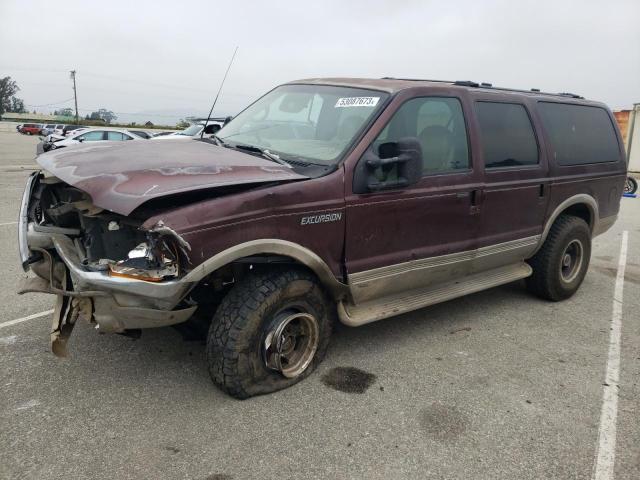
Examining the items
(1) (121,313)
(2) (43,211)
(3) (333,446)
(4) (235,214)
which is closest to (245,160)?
(4) (235,214)

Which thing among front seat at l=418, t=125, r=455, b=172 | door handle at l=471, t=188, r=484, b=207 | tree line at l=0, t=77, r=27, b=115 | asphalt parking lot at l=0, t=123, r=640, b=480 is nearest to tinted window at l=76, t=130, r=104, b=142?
asphalt parking lot at l=0, t=123, r=640, b=480

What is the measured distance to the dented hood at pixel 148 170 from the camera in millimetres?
2787

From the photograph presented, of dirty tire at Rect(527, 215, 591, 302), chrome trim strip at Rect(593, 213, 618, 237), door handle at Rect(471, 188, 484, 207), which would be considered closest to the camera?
door handle at Rect(471, 188, 484, 207)

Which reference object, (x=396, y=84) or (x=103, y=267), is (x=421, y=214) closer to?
(x=396, y=84)

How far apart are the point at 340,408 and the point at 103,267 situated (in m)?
1.61

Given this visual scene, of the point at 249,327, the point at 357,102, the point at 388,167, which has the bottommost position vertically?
the point at 249,327

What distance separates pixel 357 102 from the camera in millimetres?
3893

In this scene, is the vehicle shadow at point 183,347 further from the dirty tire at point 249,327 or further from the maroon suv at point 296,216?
the maroon suv at point 296,216

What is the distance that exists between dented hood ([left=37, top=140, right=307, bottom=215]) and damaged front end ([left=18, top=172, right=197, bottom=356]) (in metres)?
0.19

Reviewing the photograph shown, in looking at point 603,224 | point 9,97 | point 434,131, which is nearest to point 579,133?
point 603,224

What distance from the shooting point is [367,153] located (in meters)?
3.55

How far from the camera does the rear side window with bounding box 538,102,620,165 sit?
16.6 feet

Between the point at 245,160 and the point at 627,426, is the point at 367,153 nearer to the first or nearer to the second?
the point at 245,160

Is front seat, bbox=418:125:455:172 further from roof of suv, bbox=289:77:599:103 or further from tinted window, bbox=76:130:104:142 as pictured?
tinted window, bbox=76:130:104:142
